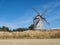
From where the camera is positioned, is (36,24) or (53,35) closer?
(53,35)

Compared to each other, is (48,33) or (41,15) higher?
(41,15)

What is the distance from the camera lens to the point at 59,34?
40.8 m

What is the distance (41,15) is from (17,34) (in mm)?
24056

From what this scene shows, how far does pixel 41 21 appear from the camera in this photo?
2525 inches

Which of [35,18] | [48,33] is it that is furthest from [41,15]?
[48,33]

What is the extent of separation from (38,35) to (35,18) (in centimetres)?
2404

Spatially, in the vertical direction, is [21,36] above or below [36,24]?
below

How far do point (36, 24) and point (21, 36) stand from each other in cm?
2291

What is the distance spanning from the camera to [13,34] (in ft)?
141

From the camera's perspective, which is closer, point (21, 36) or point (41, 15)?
point (21, 36)

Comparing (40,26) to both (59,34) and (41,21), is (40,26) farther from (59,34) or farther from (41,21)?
(59,34)

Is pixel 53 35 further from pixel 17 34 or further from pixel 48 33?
pixel 17 34

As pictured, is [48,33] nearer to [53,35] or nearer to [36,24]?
[53,35]

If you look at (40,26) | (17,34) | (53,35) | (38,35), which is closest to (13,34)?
(17,34)
